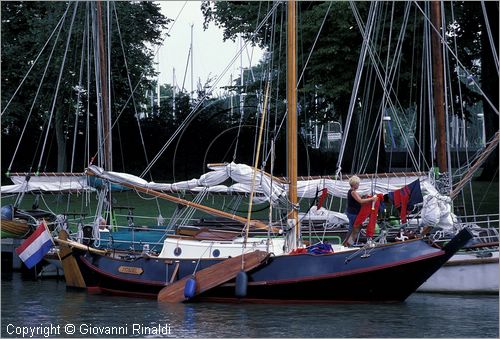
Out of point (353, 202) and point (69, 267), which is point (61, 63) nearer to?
point (69, 267)

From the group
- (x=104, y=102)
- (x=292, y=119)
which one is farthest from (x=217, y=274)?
(x=104, y=102)

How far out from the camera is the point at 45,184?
3888 centimetres

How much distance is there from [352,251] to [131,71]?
30767mm

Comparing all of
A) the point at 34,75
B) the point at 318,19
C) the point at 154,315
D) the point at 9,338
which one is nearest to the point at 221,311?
the point at 154,315

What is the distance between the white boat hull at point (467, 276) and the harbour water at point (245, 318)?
0.32 m

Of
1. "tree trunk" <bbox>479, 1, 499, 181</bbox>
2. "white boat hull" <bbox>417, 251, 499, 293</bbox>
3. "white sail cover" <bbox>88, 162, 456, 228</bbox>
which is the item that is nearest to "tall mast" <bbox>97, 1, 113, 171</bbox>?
"white sail cover" <bbox>88, 162, 456, 228</bbox>

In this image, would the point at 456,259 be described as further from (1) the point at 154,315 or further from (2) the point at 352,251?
(1) the point at 154,315

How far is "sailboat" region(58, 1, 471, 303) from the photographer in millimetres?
27547

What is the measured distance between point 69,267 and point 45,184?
6.88m

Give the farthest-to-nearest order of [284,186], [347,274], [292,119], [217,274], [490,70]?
1. [490,70]
2. [284,186]
3. [292,119]
4. [217,274]
5. [347,274]

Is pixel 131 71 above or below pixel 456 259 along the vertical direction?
above

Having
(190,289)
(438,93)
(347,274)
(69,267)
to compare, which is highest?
(438,93)

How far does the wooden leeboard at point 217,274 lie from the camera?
28422 millimetres

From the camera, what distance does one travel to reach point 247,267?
28453mm
